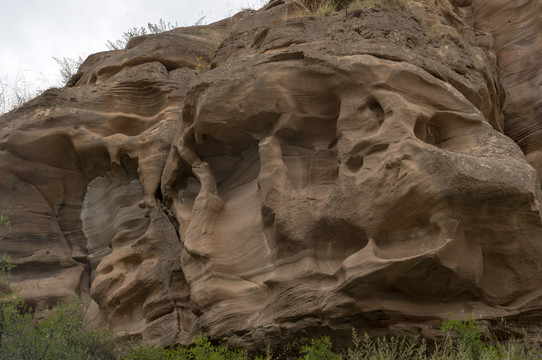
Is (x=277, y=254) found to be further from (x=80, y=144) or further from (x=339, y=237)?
(x=80, y=144)

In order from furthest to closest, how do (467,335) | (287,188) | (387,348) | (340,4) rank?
1. (340,4)
2. (287,188)
3. (387,348)
4. (467,335)

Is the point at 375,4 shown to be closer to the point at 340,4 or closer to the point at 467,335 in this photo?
the point at 340,4

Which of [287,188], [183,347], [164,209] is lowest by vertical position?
[183,347]

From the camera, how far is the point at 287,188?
7398 millimetres

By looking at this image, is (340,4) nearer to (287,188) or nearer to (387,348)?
Result: (287,188)

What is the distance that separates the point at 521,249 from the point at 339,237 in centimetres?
187

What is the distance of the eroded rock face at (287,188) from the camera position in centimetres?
651

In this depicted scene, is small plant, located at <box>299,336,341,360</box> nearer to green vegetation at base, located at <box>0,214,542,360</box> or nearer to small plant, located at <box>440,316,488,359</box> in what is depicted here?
green vegetation at base, located at <box>0,214,542,360</box>

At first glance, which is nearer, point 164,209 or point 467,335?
point 467,335

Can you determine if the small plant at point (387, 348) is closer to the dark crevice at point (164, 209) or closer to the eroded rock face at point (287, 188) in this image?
the eroded rock face at point (287, 188)

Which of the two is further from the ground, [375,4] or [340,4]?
[340,4]

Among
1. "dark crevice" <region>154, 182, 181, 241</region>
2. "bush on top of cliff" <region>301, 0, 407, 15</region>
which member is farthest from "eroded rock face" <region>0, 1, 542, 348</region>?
"bush on top of cliff" <region>301, 0, 407, 15</region>

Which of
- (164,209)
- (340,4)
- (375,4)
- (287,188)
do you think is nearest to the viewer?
(287,188)

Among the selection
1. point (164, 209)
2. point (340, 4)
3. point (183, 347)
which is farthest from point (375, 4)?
point (183, 347)
